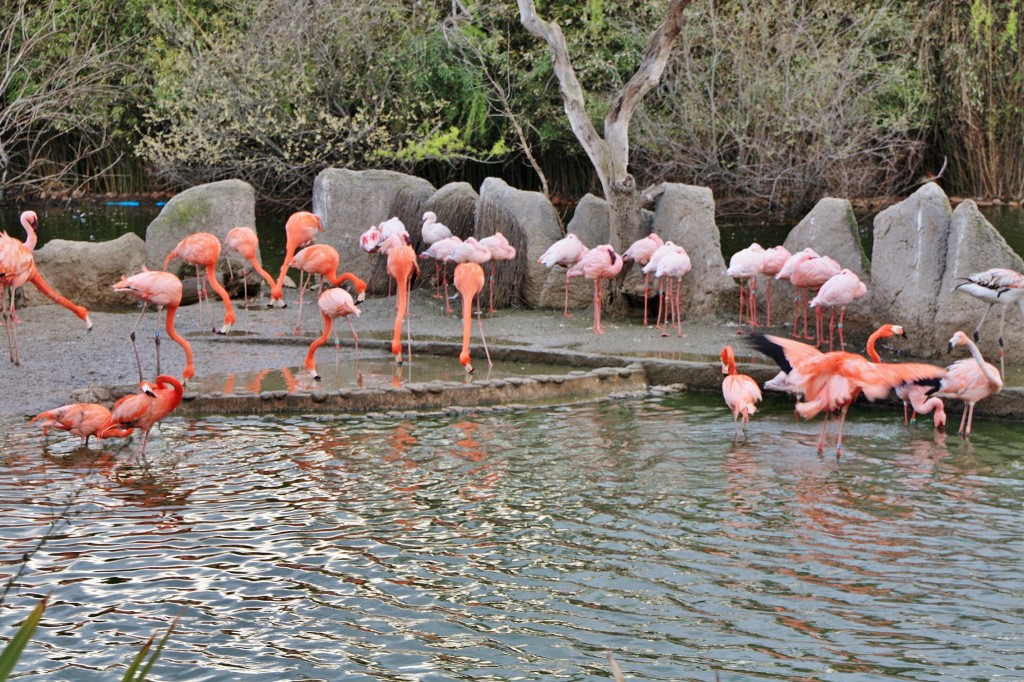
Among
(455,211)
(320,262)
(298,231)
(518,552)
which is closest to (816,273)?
(320,262)

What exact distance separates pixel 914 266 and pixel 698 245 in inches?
81.0

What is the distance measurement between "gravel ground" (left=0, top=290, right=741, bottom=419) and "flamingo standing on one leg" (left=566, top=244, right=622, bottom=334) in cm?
24

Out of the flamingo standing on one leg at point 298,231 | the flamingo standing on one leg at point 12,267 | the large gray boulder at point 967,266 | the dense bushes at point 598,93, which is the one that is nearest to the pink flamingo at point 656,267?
the large gray boulder at point 967,266

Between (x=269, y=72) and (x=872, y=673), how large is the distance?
16.9 m

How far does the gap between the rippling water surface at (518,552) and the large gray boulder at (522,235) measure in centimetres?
399

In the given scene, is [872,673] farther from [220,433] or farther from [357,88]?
[357,88]

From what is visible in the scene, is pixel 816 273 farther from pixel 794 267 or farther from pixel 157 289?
pixel 157 289

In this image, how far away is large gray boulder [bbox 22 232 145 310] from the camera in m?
12.2

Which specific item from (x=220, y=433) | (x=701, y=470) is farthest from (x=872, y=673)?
(x=220, y=433)

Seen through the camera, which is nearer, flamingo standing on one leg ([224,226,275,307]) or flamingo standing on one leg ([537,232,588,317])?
flamingo standing on one leg ([537,232,588,317])

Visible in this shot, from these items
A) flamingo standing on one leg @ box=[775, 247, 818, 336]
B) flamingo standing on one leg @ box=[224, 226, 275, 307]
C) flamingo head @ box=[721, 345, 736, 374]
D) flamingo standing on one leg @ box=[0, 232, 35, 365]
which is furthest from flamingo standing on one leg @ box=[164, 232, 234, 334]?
flamingo standing on one leg @ box=[775, 247, 818, 336]

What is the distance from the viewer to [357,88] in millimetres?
19922

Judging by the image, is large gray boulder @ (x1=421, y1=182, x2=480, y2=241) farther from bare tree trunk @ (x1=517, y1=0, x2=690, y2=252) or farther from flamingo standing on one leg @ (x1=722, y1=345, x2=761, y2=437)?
flamingo standing on one leg @ (x1=722, y1=345, x2=761, y2=437)

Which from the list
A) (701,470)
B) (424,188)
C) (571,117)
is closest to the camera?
(701,470)
